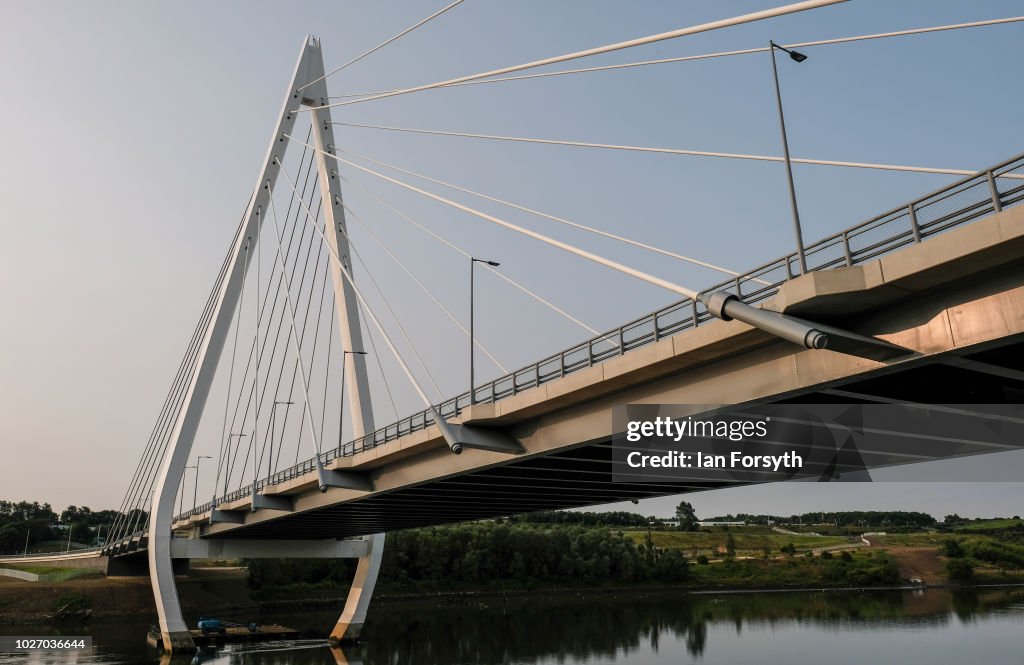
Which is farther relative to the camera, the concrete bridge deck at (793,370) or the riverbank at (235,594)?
the riverbank at (235,594)

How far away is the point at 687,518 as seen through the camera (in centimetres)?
17838

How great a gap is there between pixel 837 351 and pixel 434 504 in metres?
25.4

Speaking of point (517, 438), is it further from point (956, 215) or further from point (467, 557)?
point (467, 557)

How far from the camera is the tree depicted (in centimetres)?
17675

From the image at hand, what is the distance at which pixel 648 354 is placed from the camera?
1784 cm

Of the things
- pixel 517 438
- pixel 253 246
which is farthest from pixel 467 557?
pixel 517 438

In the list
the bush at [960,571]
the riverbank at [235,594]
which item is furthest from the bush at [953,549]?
the riverbank at [235,594]

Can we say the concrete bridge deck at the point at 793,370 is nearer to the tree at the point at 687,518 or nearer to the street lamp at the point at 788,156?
the street lamp at the point at 788,156

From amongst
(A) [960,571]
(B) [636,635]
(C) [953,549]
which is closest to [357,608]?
(B) [636,635]

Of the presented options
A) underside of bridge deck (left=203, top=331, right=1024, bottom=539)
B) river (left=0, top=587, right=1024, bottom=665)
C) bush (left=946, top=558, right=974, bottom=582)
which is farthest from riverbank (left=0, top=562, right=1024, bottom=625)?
underside of bridge deck (left=203, top=331, right=1024, bottom=539)
